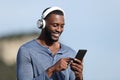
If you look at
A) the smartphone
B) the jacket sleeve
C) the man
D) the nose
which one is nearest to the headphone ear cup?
the man

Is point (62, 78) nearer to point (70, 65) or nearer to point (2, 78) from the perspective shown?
point (70, 65)

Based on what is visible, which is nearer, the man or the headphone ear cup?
the man

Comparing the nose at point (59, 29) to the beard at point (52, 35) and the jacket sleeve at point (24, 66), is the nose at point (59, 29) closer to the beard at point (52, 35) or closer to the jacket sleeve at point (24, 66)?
the beard at point (52, 35)

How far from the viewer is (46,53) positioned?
920 centimetres

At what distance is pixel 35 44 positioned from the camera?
9227 millimetres

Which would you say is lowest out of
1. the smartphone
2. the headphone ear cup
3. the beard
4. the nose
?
the smartphone

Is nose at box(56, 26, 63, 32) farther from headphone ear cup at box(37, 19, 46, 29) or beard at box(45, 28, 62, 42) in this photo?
headphone ear cup at box(37, 19, 46, 29)

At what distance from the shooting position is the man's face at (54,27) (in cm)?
904

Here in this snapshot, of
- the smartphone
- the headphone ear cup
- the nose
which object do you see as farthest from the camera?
the headphone ear cup

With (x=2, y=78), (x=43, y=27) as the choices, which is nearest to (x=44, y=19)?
(x=43, y=27)

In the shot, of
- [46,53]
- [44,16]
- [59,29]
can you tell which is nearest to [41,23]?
[44,16]

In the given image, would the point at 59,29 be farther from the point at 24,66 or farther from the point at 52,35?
the point at 24,66

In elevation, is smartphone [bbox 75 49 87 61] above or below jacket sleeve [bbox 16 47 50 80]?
above

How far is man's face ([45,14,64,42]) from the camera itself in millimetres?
9039
